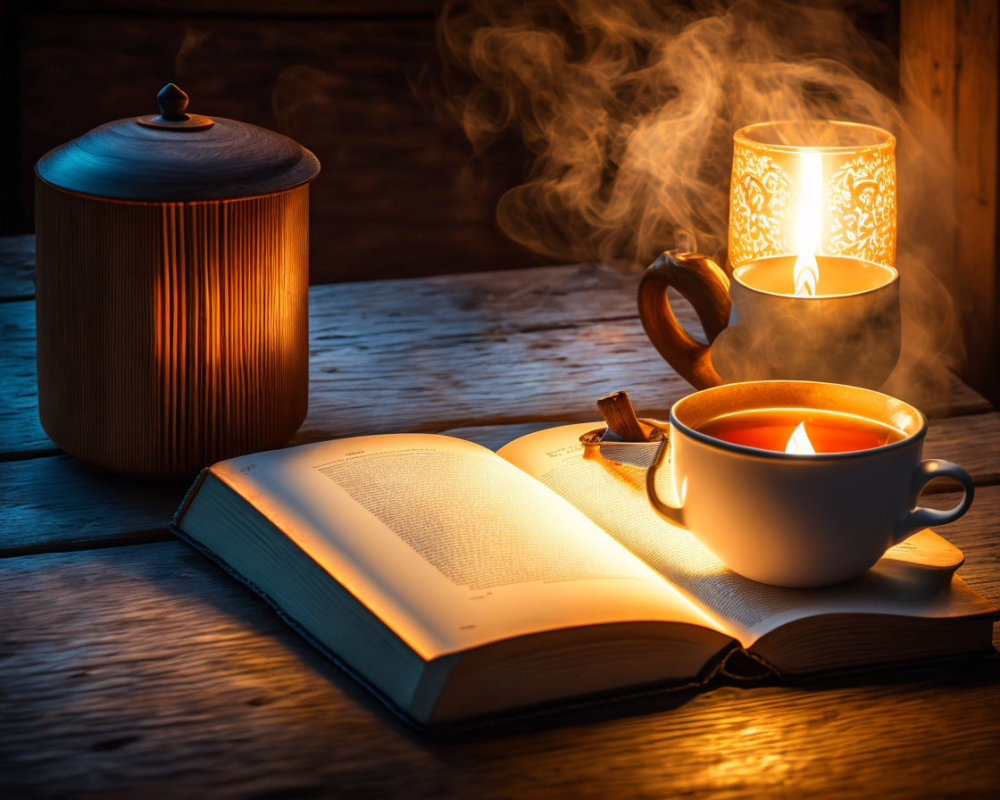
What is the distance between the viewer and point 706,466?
26.6 inches

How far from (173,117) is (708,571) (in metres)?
0.52

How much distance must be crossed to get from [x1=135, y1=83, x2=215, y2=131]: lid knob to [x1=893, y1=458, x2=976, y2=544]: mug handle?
0.57 m

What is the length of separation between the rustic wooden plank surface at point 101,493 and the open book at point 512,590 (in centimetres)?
6

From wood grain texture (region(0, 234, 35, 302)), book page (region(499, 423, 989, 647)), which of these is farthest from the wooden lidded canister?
wood grain texture (region(0, 234, 35, 302))

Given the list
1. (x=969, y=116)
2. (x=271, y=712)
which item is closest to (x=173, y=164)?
(x=271, y=712)

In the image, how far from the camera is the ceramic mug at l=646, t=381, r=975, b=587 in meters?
0.64

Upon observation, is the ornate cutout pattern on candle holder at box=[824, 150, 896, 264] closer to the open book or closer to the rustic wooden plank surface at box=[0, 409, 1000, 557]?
the rustic wooden plank surface at box=[0, 409, 1000, 557]

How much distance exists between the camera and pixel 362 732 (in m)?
0.62

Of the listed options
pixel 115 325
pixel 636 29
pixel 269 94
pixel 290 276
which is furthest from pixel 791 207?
pixel 269 94

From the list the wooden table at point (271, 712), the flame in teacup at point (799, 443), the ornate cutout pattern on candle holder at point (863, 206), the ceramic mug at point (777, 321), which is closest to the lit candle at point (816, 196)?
the ornate cutout pattern on candle holder at point (863, 206)

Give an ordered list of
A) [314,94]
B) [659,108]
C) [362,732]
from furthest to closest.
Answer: [659,108], [314,94], [362,732]

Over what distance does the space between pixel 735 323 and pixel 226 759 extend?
0.53 meters

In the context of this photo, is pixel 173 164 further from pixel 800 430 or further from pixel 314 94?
pixel 314 94

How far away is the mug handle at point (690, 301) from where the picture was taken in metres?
0.96
